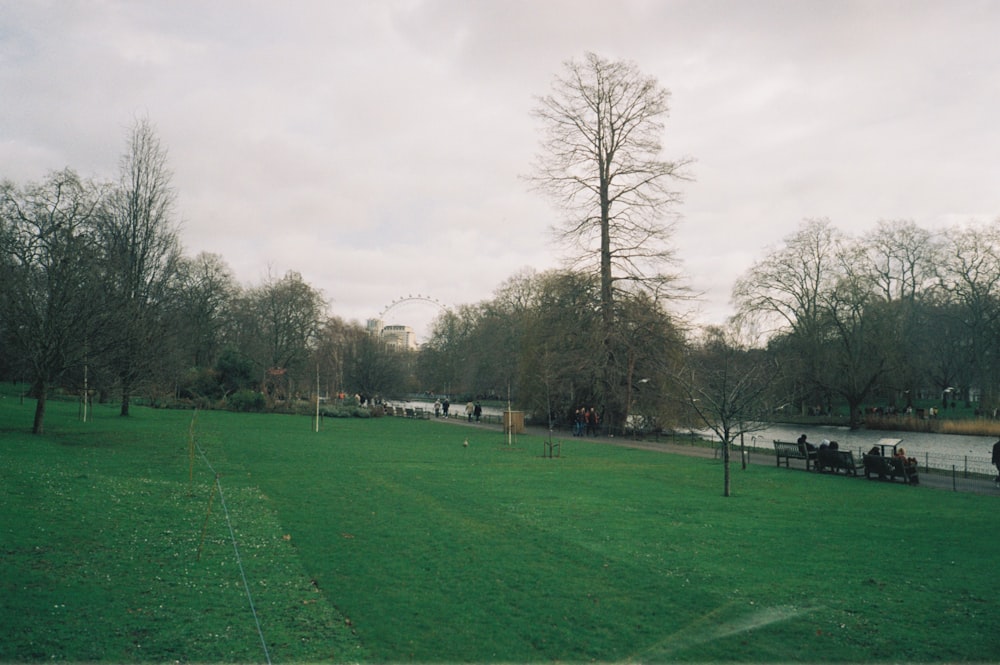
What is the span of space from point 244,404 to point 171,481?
118 ft

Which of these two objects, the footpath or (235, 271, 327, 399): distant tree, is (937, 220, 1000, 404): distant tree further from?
(235, 271, 327, 399): distant tree

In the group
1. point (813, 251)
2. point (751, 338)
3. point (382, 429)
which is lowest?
point (382, 429)

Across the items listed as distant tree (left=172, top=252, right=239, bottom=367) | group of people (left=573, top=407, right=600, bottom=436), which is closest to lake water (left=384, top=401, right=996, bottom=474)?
group of people (left=573, top=407, right=600, bottom=436)

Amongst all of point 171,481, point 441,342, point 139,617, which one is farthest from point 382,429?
point 441,342

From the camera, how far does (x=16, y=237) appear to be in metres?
31.1

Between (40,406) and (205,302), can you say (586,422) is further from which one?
(205,302)

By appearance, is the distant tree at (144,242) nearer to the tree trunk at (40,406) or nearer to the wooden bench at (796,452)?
the tree trunk at (40,406)

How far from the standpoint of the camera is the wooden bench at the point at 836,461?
22.0 metres

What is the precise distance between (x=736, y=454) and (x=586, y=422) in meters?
10.5

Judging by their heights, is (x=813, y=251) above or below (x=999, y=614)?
above

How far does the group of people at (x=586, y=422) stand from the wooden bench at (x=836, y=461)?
48.2ft

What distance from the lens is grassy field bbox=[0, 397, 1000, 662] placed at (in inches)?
255

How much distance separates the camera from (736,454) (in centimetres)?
2828

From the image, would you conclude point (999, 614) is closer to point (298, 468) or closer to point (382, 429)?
point (298, 468)
